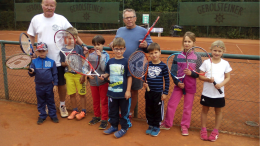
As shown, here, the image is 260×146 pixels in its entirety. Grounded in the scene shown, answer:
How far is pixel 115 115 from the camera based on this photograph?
3.30 metres

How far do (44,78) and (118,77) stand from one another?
4.09 ft

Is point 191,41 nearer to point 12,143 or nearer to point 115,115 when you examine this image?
point 115,115

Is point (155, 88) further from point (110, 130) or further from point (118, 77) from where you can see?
point (110, 130)

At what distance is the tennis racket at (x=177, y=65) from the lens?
10.4 feet

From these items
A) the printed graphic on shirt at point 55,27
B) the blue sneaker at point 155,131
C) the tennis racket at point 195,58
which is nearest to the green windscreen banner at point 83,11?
the printed graphic on shirt at point 55,27

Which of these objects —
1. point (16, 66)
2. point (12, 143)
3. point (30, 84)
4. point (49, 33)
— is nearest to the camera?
point (12, 143)

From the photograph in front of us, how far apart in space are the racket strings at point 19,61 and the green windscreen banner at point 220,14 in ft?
58.7

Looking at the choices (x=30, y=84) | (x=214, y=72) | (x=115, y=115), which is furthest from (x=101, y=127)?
(x=30, y=84)

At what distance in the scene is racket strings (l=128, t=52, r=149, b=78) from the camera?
310 cm

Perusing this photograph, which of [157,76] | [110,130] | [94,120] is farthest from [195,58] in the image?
[94,120]

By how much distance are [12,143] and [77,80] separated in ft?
4.31

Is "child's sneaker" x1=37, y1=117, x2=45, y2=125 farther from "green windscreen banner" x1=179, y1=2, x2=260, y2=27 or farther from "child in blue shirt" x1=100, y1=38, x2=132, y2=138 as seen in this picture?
"green windscreen banner" x1=179, y1=2, x2=260, y2=27

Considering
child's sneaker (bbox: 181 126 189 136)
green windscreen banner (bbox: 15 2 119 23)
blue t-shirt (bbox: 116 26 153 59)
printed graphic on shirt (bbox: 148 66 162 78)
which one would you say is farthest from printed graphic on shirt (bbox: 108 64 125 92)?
green windscreen banner (bbox: 15 2 119 23)

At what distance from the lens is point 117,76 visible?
126 inches
